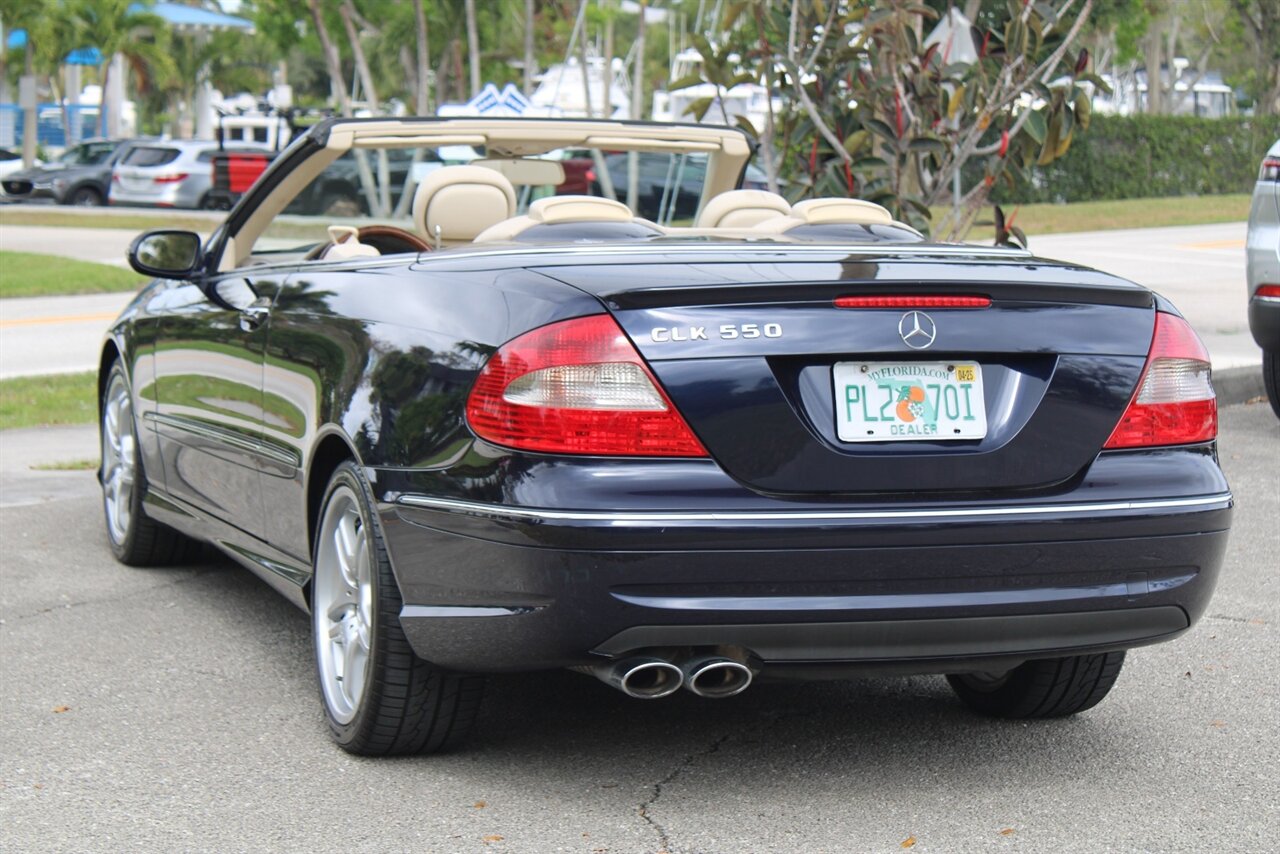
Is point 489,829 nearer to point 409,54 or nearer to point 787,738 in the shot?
point 787,738

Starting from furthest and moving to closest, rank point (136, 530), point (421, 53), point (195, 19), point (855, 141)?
point (195, 19)
point (421, 53)
point (855, 141)
point (136, 530)

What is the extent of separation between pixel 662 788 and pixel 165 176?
1407 inches

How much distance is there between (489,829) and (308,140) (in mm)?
2359

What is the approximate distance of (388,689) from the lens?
13.8ft

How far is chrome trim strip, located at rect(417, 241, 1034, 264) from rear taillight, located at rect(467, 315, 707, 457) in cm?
46

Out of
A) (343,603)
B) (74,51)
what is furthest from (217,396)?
(74,51)

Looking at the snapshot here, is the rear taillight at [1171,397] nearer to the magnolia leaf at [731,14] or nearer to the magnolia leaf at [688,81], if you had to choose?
the magnolia leaf at [731,14]

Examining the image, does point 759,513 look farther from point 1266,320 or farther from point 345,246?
point 1266,320

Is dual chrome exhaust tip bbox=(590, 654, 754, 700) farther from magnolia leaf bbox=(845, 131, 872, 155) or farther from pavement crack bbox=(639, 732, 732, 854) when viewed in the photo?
magnolia leaf bbox=(845, 131, 872, 155)

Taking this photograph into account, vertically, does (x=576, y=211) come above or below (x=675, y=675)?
above

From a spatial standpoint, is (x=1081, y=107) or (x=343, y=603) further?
(x=1081, y=107)

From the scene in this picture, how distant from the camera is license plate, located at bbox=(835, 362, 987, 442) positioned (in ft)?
12.6

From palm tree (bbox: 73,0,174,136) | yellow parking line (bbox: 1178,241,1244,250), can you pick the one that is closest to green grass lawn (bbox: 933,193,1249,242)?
yellow parking line (bbox: 1178,241,1244,250)

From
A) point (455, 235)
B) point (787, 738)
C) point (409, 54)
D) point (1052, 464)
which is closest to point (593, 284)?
point (1052, 464)
